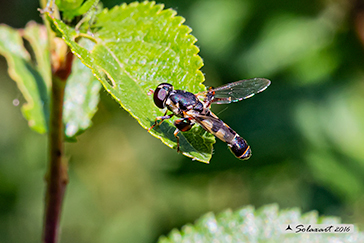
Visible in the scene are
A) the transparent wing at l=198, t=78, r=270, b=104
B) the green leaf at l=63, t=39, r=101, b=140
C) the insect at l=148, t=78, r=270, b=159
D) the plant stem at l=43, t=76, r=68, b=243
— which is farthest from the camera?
the transparent wing at l=198, t=78, r=270, b=104

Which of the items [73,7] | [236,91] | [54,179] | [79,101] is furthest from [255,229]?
[73,7]

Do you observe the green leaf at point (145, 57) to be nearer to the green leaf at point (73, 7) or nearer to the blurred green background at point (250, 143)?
the green leaf at point (73, 7)

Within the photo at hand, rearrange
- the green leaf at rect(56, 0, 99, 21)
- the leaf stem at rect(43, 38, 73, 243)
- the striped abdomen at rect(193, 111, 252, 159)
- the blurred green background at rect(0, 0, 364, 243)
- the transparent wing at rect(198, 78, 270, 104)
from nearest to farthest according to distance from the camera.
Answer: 1. the green leaf at rect(56, 0, 99, 21)
2. the leaf stem at rect(43, 38, 73, 243)
3. the striped abdomen at rect(193, 111, 252, 159)
4. the transparent wing at rect(198, 78, 270, 104)
5. the blurred green background at rect(0, 0, 364, 243)

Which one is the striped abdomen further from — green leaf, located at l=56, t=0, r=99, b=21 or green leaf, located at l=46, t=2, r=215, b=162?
green leaf, located at l=56, t=0, r=99, b=21

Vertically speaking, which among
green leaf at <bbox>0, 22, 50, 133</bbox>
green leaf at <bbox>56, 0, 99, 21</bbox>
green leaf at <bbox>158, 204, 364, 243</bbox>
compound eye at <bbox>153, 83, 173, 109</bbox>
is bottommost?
green leaf at <bbox>158, 204, 364, 243</bbox>

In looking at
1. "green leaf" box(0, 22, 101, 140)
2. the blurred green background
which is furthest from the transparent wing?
the blurred green background

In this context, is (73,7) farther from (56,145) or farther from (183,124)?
(183,124)

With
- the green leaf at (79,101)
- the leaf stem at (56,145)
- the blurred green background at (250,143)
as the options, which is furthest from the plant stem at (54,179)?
the blurred green background at (250,143)
